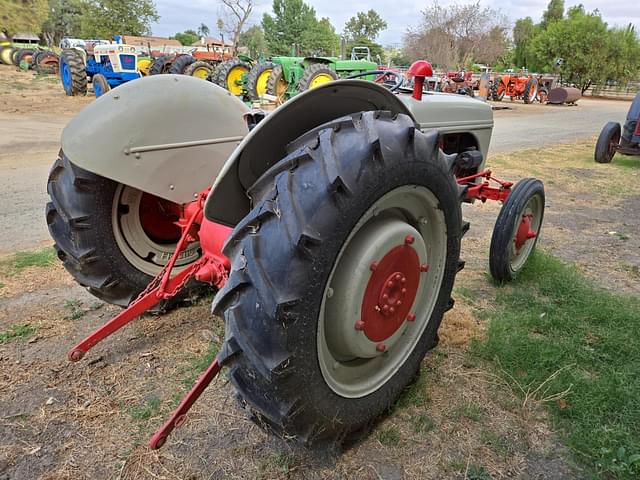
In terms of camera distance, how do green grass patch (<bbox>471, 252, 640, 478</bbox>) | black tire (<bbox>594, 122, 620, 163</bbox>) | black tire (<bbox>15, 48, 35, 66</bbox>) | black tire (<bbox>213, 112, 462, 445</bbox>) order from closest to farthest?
1. black tire (<bbox>213, 112, 462, 445</bbox>)
2. green grass patch (<bbox>471, 252, 640, 478</bbox>)
3. black tire (<bbox>594, 122, 620, 163</bbox>)
4. black tire (<bbox>15, 48, 35, 66</bbox>)

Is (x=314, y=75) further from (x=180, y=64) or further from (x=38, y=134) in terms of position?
(x=38, y=134)

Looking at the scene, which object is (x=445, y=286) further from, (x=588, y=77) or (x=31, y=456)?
(x=588, y=77)

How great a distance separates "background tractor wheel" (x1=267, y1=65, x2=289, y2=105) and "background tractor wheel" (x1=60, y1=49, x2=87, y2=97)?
22.2ft

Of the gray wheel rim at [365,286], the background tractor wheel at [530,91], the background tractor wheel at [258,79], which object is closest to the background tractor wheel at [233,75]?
the background tractor wheel at [258,79]

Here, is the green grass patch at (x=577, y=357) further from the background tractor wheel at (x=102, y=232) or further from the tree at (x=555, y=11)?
the tree at (x=555, y=11)

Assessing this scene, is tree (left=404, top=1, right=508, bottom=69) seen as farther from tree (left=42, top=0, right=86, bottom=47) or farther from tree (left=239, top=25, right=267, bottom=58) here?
tree (left=42, top=0, right=86, bottom=47)

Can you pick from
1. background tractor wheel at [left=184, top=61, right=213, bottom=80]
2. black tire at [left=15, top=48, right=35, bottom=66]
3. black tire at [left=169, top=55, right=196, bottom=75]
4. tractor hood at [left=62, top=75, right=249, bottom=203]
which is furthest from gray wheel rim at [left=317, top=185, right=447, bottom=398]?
black tire at [left=15, top=48, right=35, bottom=66]

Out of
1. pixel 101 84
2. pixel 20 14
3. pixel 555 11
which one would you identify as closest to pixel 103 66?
pixel 101 84

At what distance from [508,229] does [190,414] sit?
2383 millimetres

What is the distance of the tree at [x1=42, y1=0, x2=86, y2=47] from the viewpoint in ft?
238

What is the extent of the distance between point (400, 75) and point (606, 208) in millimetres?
3755

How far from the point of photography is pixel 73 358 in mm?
2146

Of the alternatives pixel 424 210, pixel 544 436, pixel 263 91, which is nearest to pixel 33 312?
pixel 424 210

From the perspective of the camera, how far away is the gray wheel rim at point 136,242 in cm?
254
